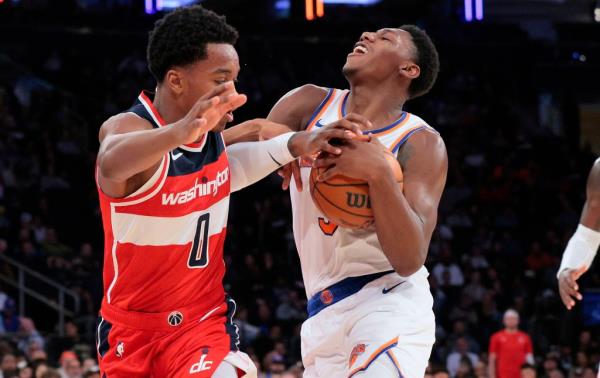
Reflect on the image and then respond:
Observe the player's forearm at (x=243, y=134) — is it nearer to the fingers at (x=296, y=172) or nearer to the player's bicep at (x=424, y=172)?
the fingers at (x=296, y=172)

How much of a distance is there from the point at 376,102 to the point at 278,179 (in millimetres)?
11653

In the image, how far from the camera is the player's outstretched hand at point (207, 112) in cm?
362

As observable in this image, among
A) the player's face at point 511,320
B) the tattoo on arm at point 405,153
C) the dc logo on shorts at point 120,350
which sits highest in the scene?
the tattoo on arm at point 405,153

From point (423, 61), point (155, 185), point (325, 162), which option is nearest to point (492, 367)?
point (423, 61)

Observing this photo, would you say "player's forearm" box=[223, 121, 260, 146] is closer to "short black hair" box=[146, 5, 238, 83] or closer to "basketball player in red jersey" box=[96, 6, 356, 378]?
"basketball player in red jersey" box=[96, 6, 356, 378]

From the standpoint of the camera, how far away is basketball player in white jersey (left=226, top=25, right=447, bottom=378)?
4.27m

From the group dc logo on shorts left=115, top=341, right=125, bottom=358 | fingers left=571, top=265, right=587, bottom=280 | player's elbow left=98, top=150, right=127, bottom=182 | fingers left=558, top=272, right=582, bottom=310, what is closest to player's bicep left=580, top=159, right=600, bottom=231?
fingers left=571, top=265, right=587, bottom=280

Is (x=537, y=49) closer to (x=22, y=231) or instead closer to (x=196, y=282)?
(x=22, y=231)

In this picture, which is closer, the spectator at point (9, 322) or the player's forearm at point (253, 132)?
the player's forearm at point (253, 132)

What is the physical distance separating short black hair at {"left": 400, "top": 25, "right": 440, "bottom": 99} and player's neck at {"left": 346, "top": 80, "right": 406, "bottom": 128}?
143 mm

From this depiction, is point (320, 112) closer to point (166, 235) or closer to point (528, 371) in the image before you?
point (166, 235)

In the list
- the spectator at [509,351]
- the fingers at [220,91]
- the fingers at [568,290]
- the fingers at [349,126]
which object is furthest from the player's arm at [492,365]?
the fingers at [220,91]

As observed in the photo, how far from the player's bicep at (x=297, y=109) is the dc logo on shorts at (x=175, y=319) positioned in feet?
4.21

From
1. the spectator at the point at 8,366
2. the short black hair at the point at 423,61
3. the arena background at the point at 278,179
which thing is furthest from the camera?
the arena background at the point at 278,179
